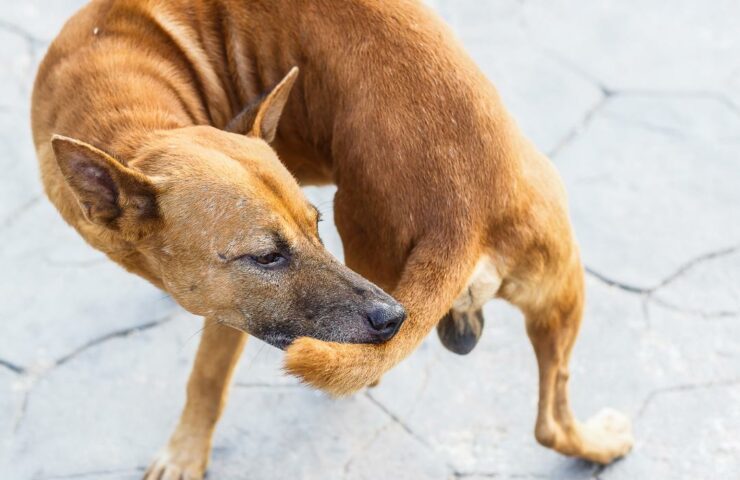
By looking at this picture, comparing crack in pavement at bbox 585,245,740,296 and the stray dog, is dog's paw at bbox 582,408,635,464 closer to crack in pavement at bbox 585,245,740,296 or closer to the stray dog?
the stray dog

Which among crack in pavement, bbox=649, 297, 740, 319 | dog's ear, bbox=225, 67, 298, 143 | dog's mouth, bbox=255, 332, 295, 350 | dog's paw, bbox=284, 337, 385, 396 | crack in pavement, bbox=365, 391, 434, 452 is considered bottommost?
crack in pavement, bbox=365, 391, 434, 452

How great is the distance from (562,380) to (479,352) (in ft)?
2.53

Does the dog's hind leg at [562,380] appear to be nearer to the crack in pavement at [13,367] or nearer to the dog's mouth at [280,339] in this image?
the dog's mouth at [280,339]

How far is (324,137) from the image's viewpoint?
354cm

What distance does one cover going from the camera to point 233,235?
9.75 ft

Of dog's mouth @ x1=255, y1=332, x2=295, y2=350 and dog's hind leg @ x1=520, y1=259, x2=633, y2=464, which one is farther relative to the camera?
dog's hind leg @ x1=520, y1=259, x2=633, y2=464

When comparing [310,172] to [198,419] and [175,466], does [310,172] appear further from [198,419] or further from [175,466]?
[175,466]

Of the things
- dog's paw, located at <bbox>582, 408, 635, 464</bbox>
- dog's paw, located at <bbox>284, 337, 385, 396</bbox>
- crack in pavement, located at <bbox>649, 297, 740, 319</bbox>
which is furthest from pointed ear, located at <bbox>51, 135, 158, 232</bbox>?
crack in pavement, located at <bbox>649, 297, 740, 319</bbox>

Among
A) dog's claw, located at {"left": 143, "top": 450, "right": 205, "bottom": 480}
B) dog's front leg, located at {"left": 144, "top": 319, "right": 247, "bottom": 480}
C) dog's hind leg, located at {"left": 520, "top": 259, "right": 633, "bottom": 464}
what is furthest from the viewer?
dog's claw, located at {"left": 143, "top": 450, "right": 205, "bottom": 480}

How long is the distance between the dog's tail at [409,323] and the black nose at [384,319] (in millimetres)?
31

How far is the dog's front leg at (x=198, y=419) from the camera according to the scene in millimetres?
3746

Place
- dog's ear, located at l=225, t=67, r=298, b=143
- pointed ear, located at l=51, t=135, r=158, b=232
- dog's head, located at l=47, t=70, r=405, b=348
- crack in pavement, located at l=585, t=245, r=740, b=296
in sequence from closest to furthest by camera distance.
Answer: pointed ear, located at l=51, t=135, r=158, b=232
dog's head, located at l=47, t=70, r=405, b=348
dog's ear, located at l=225, t=67, r=298, b=143
crack in pavement, located at l=585, t=245, r=740, b=296

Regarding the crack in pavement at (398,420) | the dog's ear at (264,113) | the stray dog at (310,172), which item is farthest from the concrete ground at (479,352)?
the dog's ear at (264,113)

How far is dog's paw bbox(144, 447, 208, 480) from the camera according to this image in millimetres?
3893
